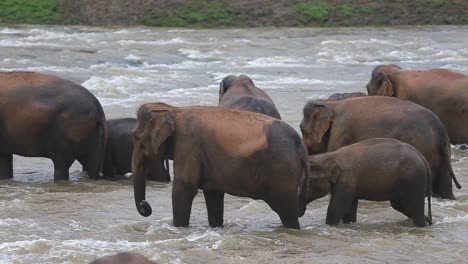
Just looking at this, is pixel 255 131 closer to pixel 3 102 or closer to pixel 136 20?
pixel 3 102

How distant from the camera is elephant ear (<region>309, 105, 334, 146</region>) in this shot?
11.7 meters

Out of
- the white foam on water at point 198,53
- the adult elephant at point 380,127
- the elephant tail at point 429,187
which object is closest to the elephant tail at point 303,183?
the elephant tail at point 429,187

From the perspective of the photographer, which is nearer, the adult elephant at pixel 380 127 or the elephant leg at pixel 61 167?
the adult elephant at pixel 380 127

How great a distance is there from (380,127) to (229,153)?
2542 mm

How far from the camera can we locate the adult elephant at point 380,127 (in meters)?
11.5

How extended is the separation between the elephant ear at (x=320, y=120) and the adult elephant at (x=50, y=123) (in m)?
2.45

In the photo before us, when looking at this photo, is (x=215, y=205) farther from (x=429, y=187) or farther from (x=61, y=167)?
(x=61, y=167)

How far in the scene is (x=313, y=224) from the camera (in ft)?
33.8

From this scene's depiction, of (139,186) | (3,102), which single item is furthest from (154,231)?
(3,102)

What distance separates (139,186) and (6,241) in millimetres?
1286

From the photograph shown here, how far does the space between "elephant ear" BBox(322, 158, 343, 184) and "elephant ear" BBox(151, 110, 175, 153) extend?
138 cm

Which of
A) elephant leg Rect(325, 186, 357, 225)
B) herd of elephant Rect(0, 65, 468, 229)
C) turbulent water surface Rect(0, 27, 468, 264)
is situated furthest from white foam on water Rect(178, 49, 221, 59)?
elephant leg Rect(325, 186, 357, 225)

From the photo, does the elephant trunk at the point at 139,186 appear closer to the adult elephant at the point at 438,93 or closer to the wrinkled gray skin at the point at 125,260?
the adult elephant at the point at 438,93

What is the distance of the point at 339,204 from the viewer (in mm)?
9930
